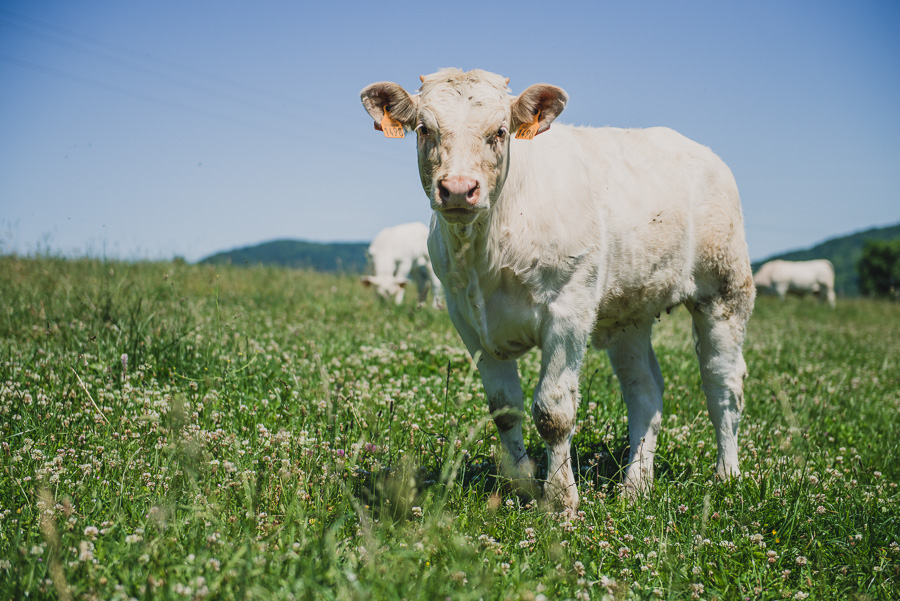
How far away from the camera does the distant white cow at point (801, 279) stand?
33.8 meters

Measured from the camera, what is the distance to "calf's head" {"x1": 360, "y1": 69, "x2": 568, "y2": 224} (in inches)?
132

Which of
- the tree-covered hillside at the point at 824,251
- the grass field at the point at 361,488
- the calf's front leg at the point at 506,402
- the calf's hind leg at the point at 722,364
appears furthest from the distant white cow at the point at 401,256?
the tree-covered hillside at the point at 824,251

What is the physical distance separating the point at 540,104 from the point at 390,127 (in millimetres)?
921

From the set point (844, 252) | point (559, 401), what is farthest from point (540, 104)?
point (844, 252)

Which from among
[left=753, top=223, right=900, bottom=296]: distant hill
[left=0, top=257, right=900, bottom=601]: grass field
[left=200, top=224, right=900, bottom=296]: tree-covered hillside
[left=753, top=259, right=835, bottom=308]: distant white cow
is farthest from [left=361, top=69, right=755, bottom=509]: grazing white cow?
[left=753, top=223, right=900, bottom=296]: distant hill

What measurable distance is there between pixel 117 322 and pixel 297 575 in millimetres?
4750

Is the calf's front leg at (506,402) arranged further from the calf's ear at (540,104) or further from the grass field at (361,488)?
the calf's ear at (540,104)

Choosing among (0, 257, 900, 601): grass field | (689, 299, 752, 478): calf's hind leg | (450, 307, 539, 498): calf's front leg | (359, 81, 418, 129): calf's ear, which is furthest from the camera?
(689, 299, 752, 478): calf's hind leg

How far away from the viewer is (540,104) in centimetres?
389

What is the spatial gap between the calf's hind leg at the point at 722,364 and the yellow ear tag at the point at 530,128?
2.08 meters

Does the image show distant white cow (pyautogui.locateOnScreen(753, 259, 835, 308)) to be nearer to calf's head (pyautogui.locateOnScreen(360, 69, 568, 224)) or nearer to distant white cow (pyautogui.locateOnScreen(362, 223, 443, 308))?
distant white cow (pyautogui.locateOnScreen(362, 223, 443, 308))

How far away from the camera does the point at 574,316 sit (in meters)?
3.93

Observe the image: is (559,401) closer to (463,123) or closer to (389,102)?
(463,123)

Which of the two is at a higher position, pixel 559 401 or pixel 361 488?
pixel 559 401
